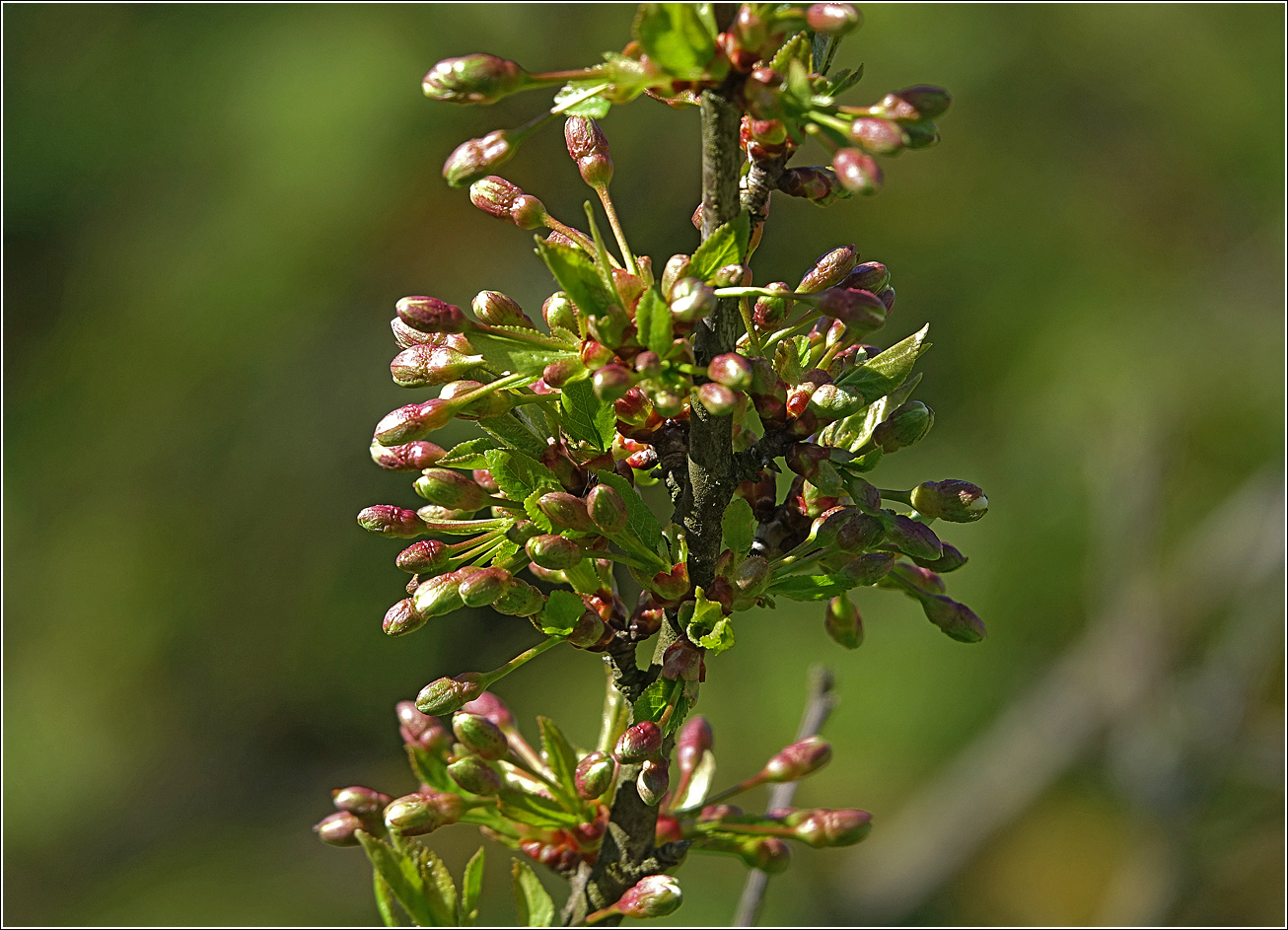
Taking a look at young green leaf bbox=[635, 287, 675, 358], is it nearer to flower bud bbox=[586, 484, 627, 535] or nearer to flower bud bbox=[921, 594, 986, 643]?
flower bud bbox=[586, 484, 627, 535]

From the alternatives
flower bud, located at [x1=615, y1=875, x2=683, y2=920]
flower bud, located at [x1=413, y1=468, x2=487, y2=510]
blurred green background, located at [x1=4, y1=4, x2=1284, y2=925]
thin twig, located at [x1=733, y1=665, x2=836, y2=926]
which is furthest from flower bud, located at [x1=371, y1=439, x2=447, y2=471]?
blurred green background, located at [x1=4, y1=4, x2=1284, y2=925]

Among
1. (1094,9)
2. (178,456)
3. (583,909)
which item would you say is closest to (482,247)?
(178,456)

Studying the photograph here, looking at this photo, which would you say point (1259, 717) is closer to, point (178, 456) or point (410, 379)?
point (410, 379)

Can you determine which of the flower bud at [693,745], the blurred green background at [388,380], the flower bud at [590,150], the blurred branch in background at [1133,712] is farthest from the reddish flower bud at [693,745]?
the blurred green background at [388,380]

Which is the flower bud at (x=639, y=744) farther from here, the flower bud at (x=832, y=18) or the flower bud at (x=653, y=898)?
the flower bud at (x=832, y=18)

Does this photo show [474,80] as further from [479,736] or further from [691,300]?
[479,736]

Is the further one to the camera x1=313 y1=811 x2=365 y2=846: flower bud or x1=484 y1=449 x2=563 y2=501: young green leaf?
x1=313 y1=811 x2=365 y2=846: flower bud
